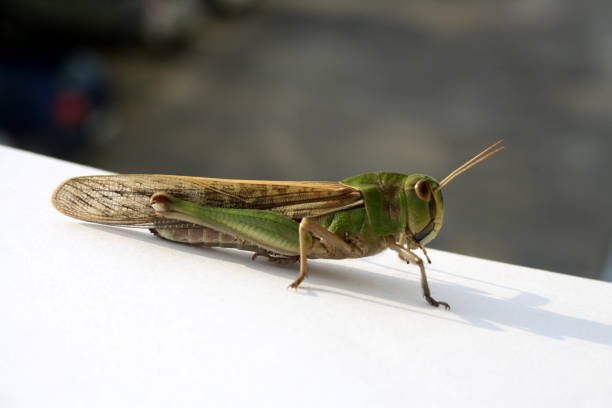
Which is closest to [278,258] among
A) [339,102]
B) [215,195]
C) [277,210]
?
[277,210]

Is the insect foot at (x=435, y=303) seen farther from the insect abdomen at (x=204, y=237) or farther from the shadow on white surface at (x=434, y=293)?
the insect abdomen at (x=204, y=237)

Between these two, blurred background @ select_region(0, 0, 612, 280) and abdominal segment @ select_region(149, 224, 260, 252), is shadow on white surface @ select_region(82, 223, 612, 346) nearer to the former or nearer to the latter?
abdominal segment @ select_region(149, 224, 260, 252)

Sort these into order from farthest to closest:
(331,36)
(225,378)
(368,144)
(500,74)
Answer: (331,36) → (500,74) → (368,144) → (225,378)

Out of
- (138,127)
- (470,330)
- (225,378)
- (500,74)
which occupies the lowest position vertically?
(225,378)

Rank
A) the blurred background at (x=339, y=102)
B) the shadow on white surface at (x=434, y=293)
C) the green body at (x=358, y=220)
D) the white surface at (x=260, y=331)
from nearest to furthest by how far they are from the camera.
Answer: the white surface at (x=260, y=331), the shadow on white surface at (x=434, y=293), the green body at (x=358, y=220), the blurred background at (x=339, y=102)

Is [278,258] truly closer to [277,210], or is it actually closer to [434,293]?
[277,210]

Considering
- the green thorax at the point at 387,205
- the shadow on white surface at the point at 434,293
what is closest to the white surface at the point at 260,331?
the shadow on white surface at the point at 434,293

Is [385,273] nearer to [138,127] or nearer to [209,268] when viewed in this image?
[209,268]

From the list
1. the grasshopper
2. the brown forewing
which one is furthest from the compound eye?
→ the brown forewing

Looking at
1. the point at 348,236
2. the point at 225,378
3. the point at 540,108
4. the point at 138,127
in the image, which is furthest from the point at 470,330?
the point at 540,108
